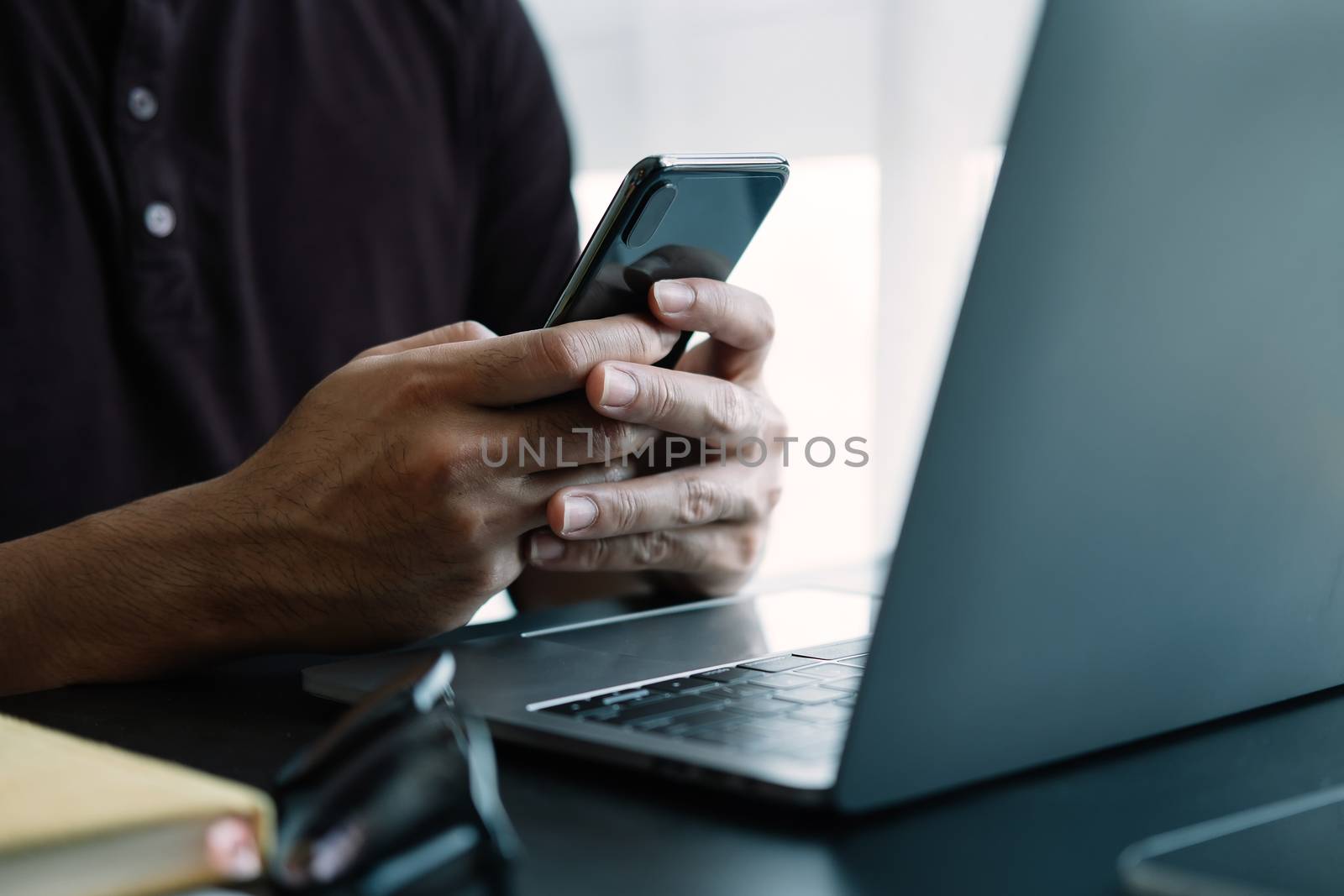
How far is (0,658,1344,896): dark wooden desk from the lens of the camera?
336 millimetres

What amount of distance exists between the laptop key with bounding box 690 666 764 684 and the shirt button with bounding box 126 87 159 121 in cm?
82

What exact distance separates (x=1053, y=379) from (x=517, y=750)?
246mm

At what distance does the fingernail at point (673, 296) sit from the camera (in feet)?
2.15

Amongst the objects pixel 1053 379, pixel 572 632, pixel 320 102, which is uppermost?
pixel 320 102

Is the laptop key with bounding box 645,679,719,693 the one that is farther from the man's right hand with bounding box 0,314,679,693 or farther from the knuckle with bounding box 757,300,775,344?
the knuckle with bounding box 757,300,775,344

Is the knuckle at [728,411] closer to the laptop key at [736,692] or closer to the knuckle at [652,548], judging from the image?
the knuckle at [652,548]

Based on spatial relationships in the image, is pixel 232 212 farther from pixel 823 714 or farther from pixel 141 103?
pixel 823 714

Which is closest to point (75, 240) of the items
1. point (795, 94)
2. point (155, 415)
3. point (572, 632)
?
point (155, 415)

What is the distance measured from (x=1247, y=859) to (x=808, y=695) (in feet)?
0.65

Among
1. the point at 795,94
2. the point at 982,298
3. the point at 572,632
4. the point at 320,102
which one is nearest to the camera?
the point at 982,298

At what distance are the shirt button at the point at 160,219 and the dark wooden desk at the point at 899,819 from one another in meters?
0.69

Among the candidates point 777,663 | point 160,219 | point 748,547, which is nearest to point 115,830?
point 777,663

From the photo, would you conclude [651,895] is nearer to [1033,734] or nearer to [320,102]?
[1033,734]

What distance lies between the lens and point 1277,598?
1.49 ft
